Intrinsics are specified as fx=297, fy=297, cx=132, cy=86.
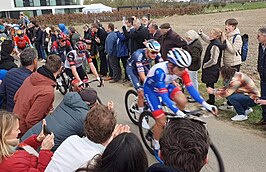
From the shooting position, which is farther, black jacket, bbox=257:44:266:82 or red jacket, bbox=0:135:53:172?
black jacket, bbox=257:44:266:82

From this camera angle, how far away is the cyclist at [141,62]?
5.22 metres

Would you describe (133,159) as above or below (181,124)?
below

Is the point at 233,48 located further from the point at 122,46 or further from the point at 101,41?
the point at 101,41

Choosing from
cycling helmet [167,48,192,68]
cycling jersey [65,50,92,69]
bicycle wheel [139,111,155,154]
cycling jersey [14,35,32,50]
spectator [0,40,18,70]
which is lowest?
bicycle wheel [139,111,155,154]

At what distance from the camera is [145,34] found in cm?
875

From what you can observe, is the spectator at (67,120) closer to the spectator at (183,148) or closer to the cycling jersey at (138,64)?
the spectator at (183,148)

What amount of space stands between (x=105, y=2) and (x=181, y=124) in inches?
3287

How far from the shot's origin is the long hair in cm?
253

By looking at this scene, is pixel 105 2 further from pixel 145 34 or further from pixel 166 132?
pixel 166 132

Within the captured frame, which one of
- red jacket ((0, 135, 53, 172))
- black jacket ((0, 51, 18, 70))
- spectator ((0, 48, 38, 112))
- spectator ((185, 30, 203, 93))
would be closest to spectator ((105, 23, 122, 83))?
spectator ((185, 30, 203, 93))

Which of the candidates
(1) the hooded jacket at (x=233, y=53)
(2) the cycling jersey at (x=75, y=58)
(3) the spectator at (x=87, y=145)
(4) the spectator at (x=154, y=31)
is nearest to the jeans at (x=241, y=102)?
(1) the hooded jacket at (x=233, y=53)

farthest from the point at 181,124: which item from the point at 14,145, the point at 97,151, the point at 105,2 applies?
the point at 105,2

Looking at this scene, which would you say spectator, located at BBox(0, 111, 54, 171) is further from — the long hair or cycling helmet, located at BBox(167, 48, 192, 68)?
cycling helmet, located at BBox(167, 48, 192, 68)

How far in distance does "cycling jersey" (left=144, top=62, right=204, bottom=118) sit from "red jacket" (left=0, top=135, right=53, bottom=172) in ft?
6.55
